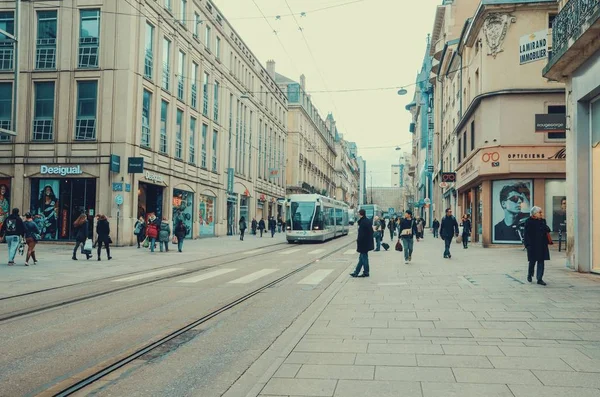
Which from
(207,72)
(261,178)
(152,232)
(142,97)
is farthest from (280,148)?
(152,232)

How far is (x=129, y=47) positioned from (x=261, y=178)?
90.9 ft

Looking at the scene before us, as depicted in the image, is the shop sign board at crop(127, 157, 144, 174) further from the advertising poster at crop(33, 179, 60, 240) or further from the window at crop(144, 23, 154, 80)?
the window at crop(144, 23, 154, 80)

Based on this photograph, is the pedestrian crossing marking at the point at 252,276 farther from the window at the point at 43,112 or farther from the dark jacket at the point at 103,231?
the window at the point at 43,112

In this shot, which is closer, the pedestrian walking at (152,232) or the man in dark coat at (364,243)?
the man in dark coat at (364,243)

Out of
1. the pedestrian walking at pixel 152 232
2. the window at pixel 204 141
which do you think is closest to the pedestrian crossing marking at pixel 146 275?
the pedestrian walking at pixel 152 232

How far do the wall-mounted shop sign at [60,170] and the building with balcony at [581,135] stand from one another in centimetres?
2069

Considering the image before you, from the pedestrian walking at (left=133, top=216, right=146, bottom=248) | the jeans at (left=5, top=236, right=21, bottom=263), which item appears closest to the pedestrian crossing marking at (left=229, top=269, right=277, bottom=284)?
the jeans at (left=5, top=236, right=21, bottom=263)

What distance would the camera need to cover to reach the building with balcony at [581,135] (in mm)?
12750

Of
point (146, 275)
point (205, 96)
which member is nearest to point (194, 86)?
point (205, 96)

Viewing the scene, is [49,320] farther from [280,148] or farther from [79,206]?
[280,148]

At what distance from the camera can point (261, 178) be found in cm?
5291

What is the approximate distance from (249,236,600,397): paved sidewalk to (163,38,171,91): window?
889 inches

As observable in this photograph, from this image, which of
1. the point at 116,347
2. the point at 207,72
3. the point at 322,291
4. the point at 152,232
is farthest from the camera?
Result: the point at 207,72

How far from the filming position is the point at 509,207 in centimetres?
2442
